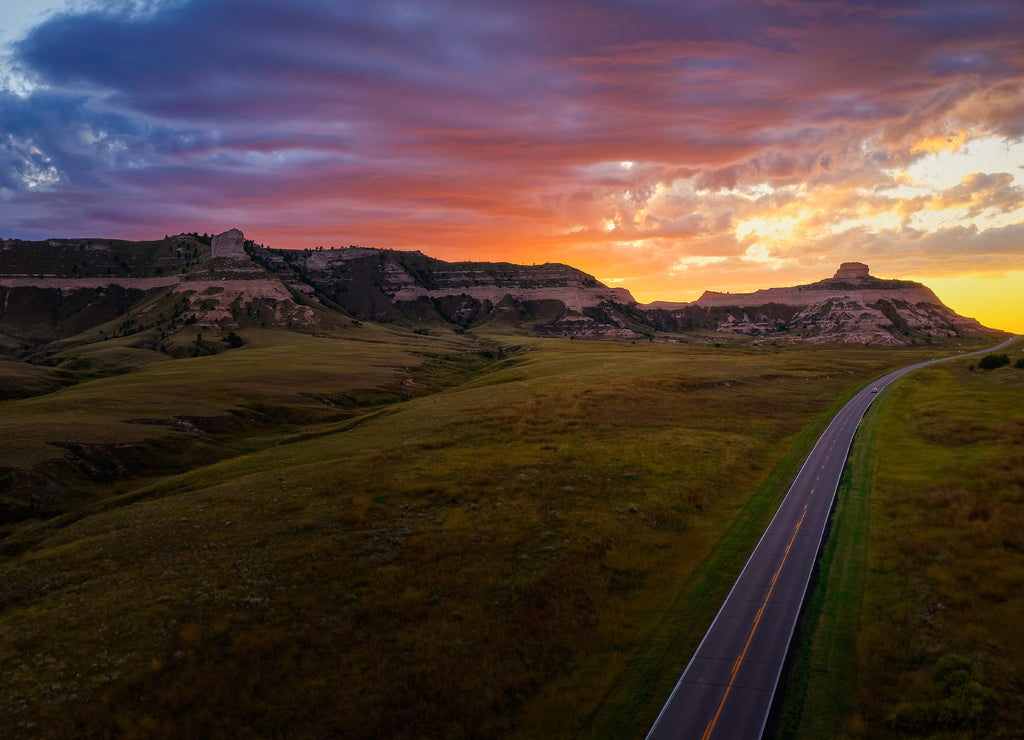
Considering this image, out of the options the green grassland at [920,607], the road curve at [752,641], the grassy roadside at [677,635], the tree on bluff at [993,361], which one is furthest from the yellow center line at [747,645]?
the tree on bluff at [993,361]

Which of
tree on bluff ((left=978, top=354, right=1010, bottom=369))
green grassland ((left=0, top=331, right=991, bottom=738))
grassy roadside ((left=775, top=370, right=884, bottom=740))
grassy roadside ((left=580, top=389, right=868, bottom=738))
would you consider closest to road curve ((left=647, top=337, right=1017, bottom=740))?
grassy roadside ((left=580, top=389, right=868, bottom=738))

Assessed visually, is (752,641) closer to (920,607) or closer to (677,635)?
(677,635)

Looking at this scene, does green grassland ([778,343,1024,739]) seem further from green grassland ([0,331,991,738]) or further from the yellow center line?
the yellow center line

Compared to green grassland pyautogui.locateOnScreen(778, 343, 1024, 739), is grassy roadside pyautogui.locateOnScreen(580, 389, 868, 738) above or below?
below

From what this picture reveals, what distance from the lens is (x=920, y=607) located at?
31.7 meters

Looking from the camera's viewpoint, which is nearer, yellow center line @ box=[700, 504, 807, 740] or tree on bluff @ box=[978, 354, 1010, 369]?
yellow center line @ box=[700, 504, 807, 740]

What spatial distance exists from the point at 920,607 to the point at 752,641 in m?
10.9

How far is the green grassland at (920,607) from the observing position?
2350 centimetres

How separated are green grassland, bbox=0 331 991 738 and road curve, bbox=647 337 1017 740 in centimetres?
107

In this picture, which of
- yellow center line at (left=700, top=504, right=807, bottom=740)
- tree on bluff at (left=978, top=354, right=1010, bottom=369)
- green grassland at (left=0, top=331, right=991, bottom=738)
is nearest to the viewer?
Result: yellow center line at (left=700, top=504, right=807, bottom=740)

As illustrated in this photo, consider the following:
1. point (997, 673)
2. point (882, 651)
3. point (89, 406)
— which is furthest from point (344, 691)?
point (89, 406)

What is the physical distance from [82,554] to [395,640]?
25.6 meters

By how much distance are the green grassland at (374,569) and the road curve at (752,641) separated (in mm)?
1074

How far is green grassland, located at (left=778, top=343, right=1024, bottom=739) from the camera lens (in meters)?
23.5
